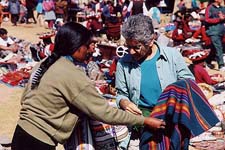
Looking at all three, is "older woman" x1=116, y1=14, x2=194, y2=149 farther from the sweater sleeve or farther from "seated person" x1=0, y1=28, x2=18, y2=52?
"seated person" x1=0, y1=28, x2=18, y2=52

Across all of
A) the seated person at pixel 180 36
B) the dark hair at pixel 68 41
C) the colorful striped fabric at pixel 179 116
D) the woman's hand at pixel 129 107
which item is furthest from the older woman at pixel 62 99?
the seated person at pixel 180 36

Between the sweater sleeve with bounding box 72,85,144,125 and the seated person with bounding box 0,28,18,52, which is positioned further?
the seated person with bounding box 0,28,18,52

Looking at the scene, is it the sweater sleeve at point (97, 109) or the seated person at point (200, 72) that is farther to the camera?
the seated person at point (200, 72)

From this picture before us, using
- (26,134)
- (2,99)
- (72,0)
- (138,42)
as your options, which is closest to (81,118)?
(26,134)

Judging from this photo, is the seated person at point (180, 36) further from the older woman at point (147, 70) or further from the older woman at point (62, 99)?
the older woman at point (62, 99)

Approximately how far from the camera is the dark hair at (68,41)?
2936mm

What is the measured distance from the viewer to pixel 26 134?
→ 3.03 metres

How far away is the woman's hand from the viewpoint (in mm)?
3166

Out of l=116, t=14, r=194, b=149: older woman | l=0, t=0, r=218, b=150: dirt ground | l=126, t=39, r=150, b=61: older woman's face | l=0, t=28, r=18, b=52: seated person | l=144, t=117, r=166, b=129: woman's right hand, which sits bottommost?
l=0, t=0, r=218, b=150: dirt ground

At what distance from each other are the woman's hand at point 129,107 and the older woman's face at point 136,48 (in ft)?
1.03

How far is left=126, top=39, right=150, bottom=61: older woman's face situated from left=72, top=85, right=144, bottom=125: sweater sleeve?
435 millimetres

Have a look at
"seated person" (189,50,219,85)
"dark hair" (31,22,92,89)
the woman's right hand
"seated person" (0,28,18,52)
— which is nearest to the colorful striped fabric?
the woman's right hand

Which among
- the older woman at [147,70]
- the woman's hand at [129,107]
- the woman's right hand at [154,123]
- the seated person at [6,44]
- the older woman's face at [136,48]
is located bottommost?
the seated person at [6,44]

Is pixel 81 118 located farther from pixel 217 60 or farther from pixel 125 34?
pixel 217 60
